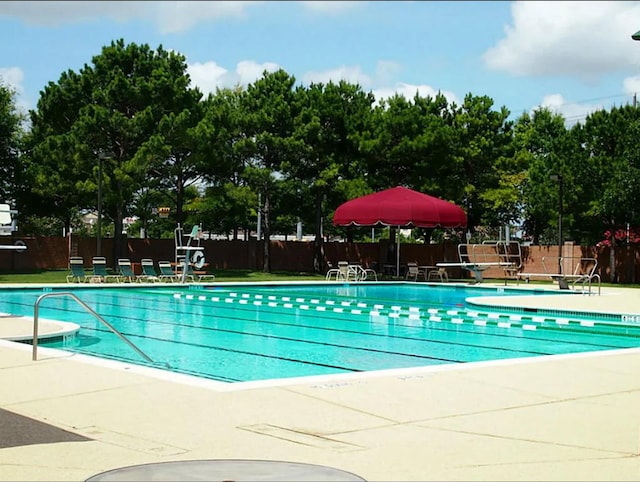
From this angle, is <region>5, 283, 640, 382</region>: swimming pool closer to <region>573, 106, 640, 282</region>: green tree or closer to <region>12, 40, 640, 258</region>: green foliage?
<region>12, 40, 640, 258</region>: green foliage

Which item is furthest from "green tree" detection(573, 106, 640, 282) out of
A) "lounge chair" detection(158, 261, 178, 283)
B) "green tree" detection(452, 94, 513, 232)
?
"lounge chair" detection(158, 261, 178, 283)

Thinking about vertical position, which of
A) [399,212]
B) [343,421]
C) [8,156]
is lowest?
[343,421]

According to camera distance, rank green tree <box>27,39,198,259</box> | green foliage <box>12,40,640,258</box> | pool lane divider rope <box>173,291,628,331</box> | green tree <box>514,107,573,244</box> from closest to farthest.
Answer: pool lane divider rope <box>173,291,628,331</box>, green tree <box>27,39,198,259</box>, green foliage <box>12,40,640,258</box>, green tree <box>514,107,573,244</box>

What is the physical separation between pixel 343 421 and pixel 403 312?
12656 mm

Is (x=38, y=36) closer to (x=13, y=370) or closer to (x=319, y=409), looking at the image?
(x=13, y=370)

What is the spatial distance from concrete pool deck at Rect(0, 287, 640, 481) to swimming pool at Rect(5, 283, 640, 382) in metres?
2.28

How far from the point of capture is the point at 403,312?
19.0 metres

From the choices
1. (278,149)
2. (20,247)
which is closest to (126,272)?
(278,149)

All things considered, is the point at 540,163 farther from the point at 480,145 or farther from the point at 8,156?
the point at 8,156

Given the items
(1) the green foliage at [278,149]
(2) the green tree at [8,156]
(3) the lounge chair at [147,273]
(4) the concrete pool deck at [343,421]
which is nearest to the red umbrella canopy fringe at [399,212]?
(1) the green foliage at [278,149]

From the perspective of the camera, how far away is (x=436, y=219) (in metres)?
29.6

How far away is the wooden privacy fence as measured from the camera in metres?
34.0

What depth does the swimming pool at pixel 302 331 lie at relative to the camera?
38.3ft

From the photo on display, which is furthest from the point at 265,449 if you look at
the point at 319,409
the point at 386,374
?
the point at 386,374
